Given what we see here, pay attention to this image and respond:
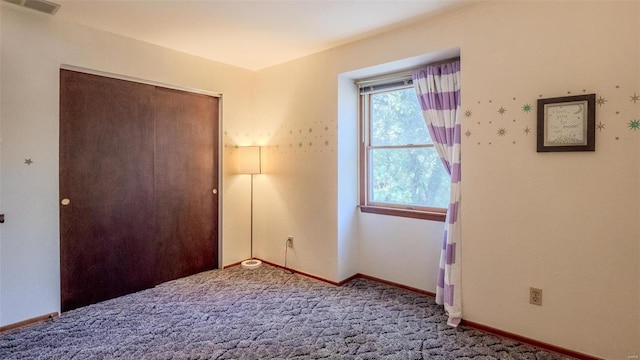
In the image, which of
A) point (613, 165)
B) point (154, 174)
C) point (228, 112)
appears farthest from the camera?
point (228, 112)

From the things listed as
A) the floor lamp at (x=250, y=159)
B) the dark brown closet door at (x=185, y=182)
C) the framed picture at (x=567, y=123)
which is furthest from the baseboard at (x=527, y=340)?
the dark brown closet door at (x=185, y=182)

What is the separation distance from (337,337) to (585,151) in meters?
1.97

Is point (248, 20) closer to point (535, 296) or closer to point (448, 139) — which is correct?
point (448, 139)

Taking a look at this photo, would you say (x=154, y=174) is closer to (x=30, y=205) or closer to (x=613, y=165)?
A: (x=30, y=205)

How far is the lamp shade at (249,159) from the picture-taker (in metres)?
3.69

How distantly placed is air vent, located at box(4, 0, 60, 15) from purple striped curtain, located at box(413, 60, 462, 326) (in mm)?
2826

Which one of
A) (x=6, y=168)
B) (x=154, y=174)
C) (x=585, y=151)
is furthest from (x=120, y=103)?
(x=585, y=151)

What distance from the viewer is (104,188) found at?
289 cm

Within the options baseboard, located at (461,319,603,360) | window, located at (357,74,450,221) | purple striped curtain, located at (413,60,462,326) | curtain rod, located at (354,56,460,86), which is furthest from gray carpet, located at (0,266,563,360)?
curtain rod, located at (354,56,460,86)

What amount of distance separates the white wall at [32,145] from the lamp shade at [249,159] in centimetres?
143

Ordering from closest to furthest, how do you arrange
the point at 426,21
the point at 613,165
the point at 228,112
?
the point at 613,165 → the point at 426,21 → the point at 228,112

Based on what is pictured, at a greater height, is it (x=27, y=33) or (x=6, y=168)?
(x=27, y=33)

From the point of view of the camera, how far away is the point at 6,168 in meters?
2.38

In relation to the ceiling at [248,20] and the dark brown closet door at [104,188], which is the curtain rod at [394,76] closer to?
the ceiling at [248,20]
